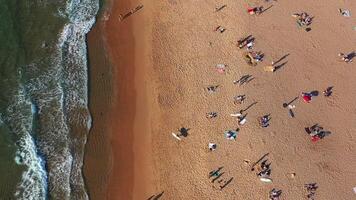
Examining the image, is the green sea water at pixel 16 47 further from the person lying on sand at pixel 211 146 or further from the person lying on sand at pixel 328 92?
the person lying on sand at pixel 328 92

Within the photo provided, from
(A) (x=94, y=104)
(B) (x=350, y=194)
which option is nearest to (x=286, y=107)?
(B) (x=350, y=194)

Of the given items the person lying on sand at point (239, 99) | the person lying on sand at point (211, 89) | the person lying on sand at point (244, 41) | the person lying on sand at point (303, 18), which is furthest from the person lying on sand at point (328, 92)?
the person lying on sand at point (211, 89)

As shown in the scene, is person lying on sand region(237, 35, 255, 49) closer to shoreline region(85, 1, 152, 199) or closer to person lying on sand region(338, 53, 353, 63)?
person lying on sand region(338, 53, 353, 63)

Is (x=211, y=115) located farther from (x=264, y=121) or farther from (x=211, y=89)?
(x=264, y=121)

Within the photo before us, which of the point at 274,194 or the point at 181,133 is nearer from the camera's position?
the point at 274,194

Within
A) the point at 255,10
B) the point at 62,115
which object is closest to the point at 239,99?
the point at 255,10

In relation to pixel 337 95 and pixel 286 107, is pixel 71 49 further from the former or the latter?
pixel 337 95
